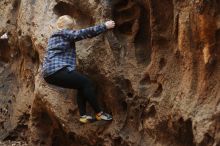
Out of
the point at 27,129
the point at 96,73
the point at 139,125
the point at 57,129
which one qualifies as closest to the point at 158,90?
the point at 139,125

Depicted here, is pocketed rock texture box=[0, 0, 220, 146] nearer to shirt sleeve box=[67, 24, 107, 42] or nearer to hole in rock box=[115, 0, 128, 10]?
hole in rock box=[115, 0, 128, 10]

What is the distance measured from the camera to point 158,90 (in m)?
5.64

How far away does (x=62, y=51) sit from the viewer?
5898 millimetres

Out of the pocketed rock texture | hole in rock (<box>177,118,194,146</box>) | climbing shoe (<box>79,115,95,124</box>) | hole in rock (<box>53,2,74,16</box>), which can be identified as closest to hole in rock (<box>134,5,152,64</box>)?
the pocketed rock texture

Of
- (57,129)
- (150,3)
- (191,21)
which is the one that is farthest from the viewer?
(57,129)

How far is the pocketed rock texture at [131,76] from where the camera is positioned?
16.1 feet

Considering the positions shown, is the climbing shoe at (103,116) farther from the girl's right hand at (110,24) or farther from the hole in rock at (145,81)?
the girl's right hand at (110,24)

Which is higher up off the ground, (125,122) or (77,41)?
(77,41)

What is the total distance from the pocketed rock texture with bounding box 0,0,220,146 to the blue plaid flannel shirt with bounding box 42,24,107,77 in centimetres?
33

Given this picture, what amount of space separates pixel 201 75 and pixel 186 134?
623 millimetres

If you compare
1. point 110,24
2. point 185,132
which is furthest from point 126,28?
point 185,132

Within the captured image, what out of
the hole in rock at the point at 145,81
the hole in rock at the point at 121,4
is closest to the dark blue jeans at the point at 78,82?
the hole in rock at the point at 145,81

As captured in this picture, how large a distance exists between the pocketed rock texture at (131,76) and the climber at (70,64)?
11.0 inches

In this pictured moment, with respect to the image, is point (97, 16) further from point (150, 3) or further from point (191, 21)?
point (191, 21)
